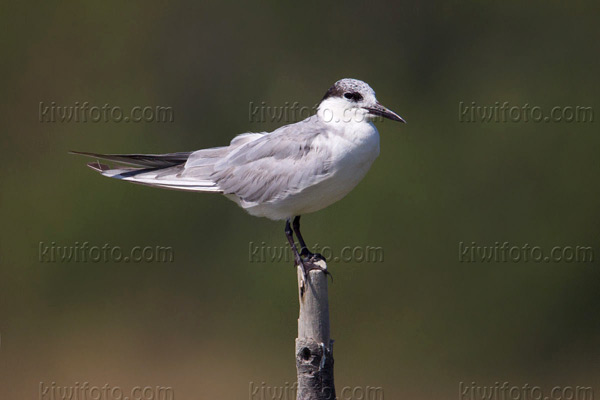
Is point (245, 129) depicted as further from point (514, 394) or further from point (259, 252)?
point (514, 394)

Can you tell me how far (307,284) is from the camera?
4.30 m

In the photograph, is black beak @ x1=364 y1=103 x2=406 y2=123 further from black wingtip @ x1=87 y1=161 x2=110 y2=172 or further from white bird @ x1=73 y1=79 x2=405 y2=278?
black wingtip @ x1=87 y1=161 x2=110 y2=172

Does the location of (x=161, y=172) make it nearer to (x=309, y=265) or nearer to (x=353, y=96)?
(x=309, y=265)

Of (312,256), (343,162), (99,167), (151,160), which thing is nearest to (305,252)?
(312,256)

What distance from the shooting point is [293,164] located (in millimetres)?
4750

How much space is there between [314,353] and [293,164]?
1.21m

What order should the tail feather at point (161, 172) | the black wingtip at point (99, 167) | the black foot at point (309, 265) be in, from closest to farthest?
the black foot at point (309, 265), the tail feather at point (161, 172), the black wingtip at point (99, 167)

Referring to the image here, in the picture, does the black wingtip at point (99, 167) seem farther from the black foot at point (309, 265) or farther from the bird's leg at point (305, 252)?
the black foot at point (309, 265)

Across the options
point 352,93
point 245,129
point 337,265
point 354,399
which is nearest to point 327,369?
point 352,93

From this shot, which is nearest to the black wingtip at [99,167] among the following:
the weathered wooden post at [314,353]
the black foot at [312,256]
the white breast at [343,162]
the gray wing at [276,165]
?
the gray wing at [276,165]

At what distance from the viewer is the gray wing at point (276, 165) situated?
4.66 meters

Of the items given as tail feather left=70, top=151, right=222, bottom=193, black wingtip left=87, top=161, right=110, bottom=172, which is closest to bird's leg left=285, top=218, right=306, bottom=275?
tail feather left=70, top=151, right=222, bottom=193

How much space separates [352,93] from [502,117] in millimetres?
4864

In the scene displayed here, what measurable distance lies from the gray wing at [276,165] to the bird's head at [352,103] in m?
0.14
